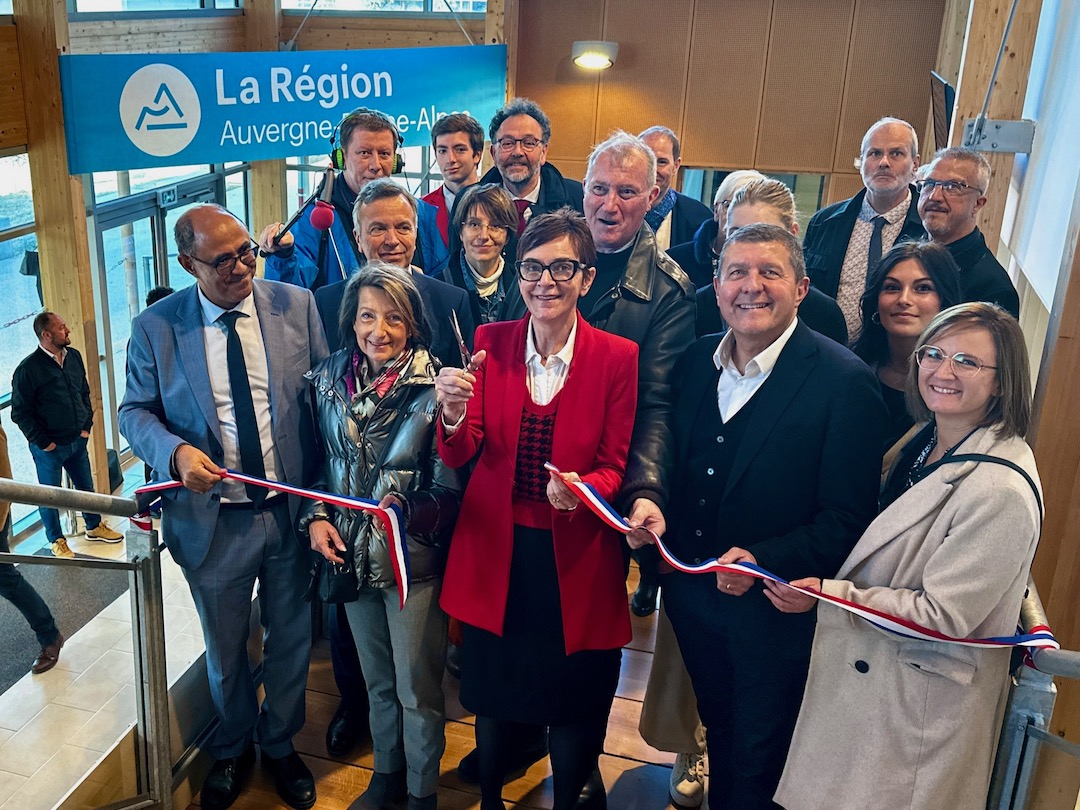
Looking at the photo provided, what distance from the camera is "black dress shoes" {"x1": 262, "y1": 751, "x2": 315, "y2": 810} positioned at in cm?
303

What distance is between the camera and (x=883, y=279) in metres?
2.81

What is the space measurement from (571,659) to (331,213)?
6.27ft

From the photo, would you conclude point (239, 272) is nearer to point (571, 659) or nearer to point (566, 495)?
point (566, 495)

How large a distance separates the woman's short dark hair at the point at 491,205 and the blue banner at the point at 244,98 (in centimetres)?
359

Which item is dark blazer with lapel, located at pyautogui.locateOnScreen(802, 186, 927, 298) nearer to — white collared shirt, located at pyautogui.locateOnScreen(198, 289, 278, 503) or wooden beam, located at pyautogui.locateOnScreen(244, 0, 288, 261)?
white collared shirt, located at pyautogui.locateOnScreen(198, 289, 278, 503)

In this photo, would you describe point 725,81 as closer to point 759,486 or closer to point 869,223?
point 869,223

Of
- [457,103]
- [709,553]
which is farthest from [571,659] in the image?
[457,103]

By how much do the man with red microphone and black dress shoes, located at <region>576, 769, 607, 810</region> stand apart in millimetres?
1943

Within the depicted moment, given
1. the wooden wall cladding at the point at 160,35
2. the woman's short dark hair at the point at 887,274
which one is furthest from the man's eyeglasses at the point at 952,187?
the wooden wall cladding at the point at 160,35

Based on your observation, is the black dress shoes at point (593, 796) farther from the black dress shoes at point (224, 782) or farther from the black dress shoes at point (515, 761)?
the black dress shoes at point (224, 782)

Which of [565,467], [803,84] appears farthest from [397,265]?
[803,84]

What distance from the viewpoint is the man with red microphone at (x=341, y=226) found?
346 cm

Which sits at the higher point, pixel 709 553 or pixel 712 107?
pixel 712 107

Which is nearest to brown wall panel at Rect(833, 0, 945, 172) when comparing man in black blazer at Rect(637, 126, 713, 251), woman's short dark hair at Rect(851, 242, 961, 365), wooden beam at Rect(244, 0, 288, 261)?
man in black blazer at Rect(637, 126, 713, 251)
